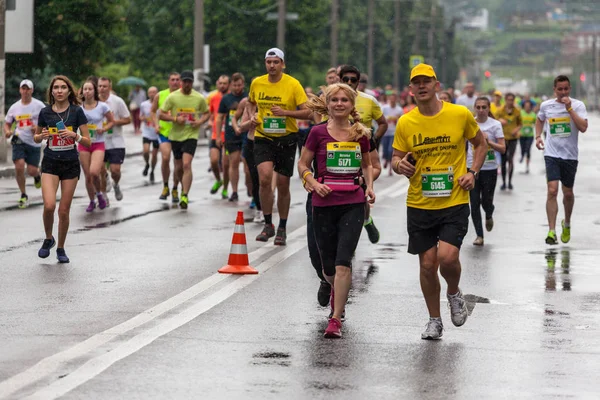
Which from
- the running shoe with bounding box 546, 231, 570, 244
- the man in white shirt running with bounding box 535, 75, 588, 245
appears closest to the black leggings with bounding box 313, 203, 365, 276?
the man in white shirt running with bounding box 535, 75, 588, 245

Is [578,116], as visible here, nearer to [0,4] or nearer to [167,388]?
[167,388]

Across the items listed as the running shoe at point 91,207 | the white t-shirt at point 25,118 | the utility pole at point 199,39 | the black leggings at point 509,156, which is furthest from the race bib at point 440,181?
the utility pole at point 199,39

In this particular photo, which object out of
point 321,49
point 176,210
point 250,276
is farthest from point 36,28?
point 321,49

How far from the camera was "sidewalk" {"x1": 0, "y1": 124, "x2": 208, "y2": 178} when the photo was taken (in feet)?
86.4

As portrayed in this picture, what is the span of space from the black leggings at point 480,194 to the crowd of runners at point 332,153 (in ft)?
0.05

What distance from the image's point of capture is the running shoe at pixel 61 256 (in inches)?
524

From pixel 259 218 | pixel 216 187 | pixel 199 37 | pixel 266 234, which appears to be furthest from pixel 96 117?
pixel 199 37

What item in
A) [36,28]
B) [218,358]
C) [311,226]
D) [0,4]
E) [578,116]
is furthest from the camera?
[36,28]

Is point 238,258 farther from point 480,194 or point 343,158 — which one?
point 480,194

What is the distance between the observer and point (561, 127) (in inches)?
617

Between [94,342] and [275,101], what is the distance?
6496 millimetres

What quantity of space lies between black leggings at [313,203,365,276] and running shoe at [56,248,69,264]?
4.01 meters

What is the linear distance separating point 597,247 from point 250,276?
15.7 feet

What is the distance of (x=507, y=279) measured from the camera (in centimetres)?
1270
